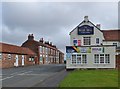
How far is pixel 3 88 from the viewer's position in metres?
15.8

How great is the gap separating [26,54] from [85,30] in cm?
2846

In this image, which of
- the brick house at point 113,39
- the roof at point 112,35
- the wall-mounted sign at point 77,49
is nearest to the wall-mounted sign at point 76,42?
the wall-mounted sign at point 77,49

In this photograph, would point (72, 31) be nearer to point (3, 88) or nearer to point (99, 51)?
point (99, 51)

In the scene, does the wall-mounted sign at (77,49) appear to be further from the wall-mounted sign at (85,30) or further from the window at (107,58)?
the wall-mounted sign at (85,30)

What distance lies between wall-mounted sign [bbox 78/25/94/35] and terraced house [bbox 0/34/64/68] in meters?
17.9

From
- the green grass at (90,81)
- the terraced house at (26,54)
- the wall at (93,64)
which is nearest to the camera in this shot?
the green grass at (90,81)

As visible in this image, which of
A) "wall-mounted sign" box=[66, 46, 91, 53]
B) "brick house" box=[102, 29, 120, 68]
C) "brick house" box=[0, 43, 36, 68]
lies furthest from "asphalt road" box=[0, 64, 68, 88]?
"brick house" box=[0, 43, 36, 68]

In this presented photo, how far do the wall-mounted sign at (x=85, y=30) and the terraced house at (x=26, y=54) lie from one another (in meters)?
17.9

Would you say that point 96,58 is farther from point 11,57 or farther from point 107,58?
point 11,57

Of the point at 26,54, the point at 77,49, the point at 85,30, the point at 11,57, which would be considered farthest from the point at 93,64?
the point at 26,54

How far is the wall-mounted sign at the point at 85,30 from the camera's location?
4291 centimetres

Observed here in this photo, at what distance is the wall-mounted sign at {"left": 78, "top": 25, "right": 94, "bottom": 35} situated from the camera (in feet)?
141

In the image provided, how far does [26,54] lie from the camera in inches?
2667

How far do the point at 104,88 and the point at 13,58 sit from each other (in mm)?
44478
